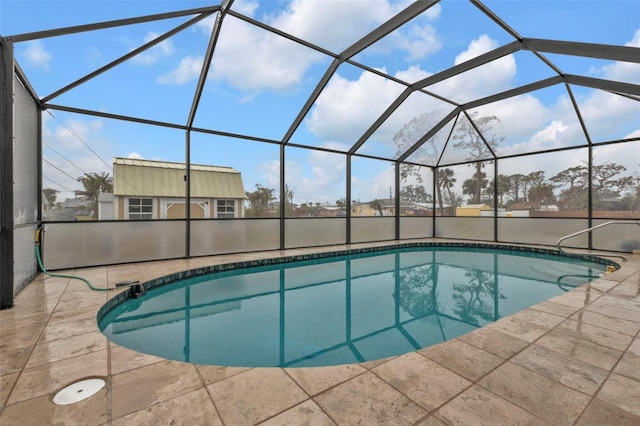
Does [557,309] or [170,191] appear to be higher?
[170,191]

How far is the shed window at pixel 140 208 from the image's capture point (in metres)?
5.42

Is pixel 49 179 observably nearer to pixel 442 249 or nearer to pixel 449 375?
pixel 449 375

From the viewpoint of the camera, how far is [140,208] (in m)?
5.54

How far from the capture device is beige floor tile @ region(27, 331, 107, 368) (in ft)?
6.26

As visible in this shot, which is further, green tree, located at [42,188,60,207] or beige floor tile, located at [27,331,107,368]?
green tree, located at [42,188,60,207]

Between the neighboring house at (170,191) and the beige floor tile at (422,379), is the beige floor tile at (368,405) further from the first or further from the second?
the neighboring house at (170,191)

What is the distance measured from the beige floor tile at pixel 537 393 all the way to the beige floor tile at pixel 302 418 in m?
0.91

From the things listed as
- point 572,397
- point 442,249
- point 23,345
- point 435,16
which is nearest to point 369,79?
point 435,16

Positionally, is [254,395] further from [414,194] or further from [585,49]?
[414,194]

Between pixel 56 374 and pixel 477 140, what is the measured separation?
9.41 metres

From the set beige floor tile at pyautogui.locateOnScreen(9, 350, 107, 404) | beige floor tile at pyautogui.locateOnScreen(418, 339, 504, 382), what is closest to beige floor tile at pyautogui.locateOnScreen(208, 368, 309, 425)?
beige floor tile at pyautogui.locateOnScreen(9, 350, 107, 404)

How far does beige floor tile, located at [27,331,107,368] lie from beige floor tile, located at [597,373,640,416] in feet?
10.1

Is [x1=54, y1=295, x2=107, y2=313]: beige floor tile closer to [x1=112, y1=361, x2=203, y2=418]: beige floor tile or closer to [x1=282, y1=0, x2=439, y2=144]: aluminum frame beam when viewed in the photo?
[x1=112, y1=361, x2=203, y2=418]: beige floor tile

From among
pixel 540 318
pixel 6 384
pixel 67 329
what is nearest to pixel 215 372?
pixel 6 384
